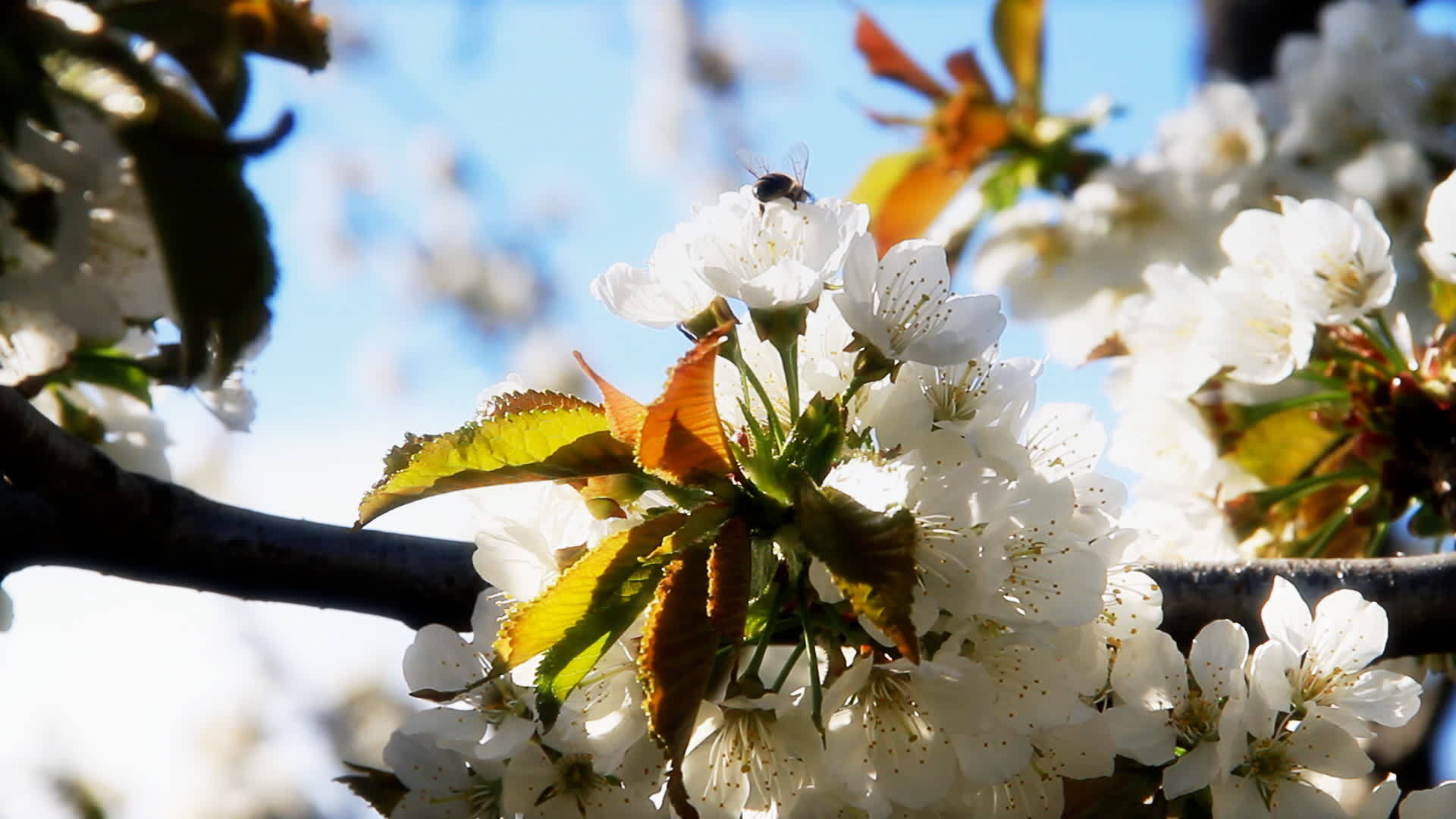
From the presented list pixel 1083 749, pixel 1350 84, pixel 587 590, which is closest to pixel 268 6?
pixel 587 590

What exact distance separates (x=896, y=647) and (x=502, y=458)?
376mm

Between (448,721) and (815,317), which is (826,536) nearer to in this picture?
(815,317)

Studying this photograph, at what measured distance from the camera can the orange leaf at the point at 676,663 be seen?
3.16 ft

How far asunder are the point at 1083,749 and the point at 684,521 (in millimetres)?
436

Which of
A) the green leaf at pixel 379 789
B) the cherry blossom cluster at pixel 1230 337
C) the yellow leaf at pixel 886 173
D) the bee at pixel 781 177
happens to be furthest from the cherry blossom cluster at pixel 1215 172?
the green leaf at pixel 379 789

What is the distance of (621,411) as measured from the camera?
41.6 inches

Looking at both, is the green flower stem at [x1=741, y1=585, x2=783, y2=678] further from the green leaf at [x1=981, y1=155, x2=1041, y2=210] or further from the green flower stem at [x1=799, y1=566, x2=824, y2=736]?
the green leaf at [x1=981, y1=155, x2=1041, y2=210]

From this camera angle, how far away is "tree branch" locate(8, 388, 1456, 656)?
132 centimetres

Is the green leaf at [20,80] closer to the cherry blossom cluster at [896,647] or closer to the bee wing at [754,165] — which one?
the cherry blossom cluster at [896,647]

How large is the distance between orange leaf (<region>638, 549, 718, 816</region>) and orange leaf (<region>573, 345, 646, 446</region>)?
128 mm

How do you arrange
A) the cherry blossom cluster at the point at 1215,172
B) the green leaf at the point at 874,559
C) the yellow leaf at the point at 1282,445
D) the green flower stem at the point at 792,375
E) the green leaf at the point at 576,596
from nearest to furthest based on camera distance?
the green leaf at the point at 874,559 → the green leaf at the point at 576,596 → the green flower stem at the point at 792,375 → the yellow leaf at the point at 1282,445 → the cherry blossom cluster at the point at 1215,172

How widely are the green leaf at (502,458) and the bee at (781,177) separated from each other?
431mm

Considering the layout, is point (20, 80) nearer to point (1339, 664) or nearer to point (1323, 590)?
point (1339, 664)

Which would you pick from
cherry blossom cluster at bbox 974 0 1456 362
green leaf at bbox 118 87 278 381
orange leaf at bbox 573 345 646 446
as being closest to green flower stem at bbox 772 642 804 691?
orange leaf at bbox 573 345 646 446
